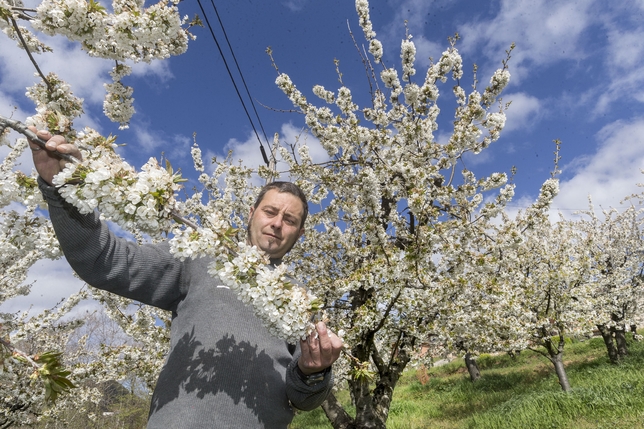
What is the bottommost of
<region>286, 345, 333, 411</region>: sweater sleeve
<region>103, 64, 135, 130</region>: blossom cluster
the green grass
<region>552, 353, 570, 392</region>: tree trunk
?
the green grass

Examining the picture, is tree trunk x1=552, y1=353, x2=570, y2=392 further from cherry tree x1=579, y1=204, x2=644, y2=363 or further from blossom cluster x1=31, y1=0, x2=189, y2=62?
blossom cluster x1=31, y1=0, x2=189, y2=62

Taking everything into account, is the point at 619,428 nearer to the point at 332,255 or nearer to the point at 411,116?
the point at 332,255

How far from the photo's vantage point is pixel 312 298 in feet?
5.55

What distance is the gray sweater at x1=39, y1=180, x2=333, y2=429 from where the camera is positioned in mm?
1532

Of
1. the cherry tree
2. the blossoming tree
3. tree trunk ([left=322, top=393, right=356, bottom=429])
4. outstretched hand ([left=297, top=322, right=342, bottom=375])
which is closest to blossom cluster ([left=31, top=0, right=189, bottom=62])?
the blossoming tree

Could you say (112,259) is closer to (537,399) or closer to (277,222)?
(277,222)

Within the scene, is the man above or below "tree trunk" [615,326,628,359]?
above

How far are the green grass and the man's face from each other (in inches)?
292

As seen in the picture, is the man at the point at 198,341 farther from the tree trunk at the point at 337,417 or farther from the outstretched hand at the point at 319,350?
the tree trunk at the point at 337,417

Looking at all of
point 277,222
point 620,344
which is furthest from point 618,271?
point 277,222

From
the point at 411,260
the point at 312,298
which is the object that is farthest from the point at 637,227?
the point at 312,298

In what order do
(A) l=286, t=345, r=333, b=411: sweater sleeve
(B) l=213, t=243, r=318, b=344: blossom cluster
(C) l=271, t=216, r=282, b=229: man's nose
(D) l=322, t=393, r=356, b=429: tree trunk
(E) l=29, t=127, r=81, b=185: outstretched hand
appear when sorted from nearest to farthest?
(E) l=29, t=127, r=81, b=185: outstretched hand, (B) l=213, t=243, r=318, b=344: blossom cluster, (A) l=286, t=345, r=333, b=411: sweater sleeve, (C) l=271, t=216, r=282, b=229: man's nose, (D) l=322, t=393, r=356, b=429: tree trunk

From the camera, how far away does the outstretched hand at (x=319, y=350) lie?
171cm

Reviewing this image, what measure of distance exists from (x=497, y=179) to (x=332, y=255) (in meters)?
3.25
